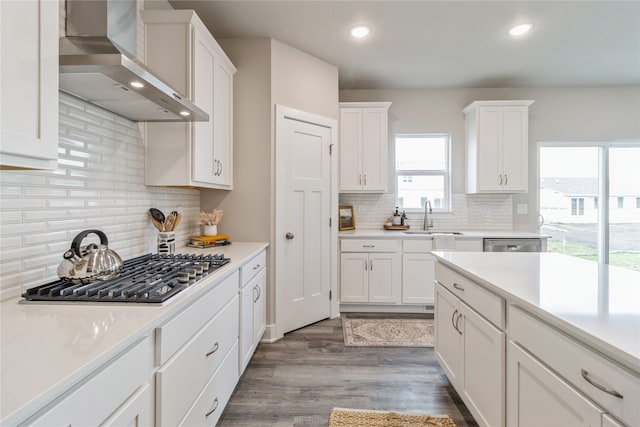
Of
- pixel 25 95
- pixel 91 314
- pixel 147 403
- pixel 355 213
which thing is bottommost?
pixel 147 403

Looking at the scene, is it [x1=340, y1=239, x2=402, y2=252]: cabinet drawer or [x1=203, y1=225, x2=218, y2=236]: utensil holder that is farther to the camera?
[x1=340, y1=239, x2=402, y2=252]: cabinet drawer

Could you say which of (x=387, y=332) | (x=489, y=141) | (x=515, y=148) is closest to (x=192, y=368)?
(x=387, y=332)

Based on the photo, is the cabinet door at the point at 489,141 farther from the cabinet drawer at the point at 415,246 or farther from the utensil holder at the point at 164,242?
the utensil holder at the point at 164,242

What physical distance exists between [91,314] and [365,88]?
3.93m

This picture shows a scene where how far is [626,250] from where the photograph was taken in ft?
13.2

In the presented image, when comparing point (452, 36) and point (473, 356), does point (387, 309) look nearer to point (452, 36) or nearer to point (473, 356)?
point (473, 356)

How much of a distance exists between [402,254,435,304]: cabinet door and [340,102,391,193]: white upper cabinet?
92 cm

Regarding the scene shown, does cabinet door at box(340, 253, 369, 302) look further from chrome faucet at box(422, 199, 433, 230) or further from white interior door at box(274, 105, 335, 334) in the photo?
chrome faucet at box(422, 199, 433, 230)

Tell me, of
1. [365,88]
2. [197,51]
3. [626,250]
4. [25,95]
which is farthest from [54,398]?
[626,250]

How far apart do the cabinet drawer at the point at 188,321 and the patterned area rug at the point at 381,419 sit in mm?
949

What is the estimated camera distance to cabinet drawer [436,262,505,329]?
135 centimetres

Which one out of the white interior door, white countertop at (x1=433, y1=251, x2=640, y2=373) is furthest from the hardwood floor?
white countertop at (x1=433, y1=251, x2=640, y2=373)

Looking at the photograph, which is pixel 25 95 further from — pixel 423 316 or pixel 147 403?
pixel 423 316

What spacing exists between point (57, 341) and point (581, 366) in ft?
4.79
